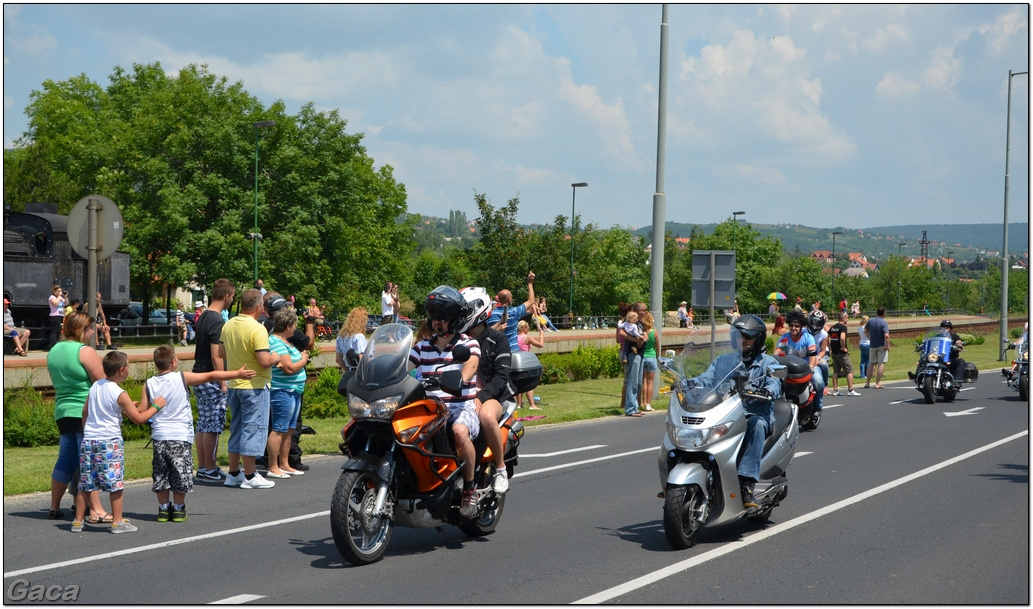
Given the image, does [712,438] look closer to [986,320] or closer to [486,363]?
[486,363]

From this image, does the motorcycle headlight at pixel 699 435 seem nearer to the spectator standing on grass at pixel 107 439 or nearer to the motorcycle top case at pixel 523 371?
the motorcycle top case at pixel 523 371

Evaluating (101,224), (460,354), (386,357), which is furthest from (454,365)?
(101,224)

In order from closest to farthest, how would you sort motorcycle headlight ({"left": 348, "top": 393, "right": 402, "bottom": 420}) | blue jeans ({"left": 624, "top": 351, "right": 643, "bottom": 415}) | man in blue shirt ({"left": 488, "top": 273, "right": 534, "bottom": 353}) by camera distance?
1. motorcycle headlight ({"left": 348, "top": 393, "right": 402, "bottom": 420})
2. man in blue shirt ({"left": 488, "top": 273, "right": 534, "bottom": 353})
3. blue jeans ({"left": 624, "top": 351, "right": 643, "bottom": 415})

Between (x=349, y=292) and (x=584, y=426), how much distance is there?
117 feet

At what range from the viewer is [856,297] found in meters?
93.1

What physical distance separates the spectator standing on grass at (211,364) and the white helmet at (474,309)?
3.55 metres

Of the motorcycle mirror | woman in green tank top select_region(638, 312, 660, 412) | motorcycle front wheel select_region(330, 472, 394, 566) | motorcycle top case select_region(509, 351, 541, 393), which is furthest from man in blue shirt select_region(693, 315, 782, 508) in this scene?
woman in green tank top select_region(638, 312, 660, 412)

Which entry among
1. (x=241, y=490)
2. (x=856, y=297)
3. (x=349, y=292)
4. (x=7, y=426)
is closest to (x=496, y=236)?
(x=349, y=292)

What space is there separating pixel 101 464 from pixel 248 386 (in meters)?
2.29

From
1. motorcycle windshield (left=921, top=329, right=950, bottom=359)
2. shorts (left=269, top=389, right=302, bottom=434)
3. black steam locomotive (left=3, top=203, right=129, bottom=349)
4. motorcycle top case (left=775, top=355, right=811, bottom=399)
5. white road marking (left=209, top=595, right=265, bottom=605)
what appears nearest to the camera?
white road marking (left=209, top=595, right=265, bottom=605)

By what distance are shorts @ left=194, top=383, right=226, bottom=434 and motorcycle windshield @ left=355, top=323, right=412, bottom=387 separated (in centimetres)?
370

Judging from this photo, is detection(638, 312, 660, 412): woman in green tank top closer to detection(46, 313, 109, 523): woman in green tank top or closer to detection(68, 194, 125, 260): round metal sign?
detection(68, 194, 125, 260): round metal sign

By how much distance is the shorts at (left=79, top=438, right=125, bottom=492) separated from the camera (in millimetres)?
8086

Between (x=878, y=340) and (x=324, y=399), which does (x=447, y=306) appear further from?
(x=878, y=340)
